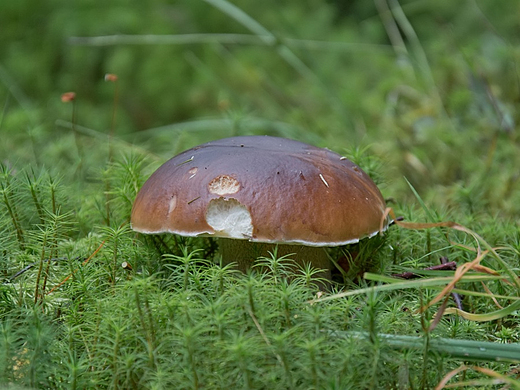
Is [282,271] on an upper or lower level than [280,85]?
upper

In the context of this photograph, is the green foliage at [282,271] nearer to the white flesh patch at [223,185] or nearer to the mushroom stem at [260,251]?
the mushroom stem at [260,251]

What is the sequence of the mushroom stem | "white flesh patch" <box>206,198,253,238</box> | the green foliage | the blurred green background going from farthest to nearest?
the blurred green background, the mushroom stem, "white flesh patch" <box>206,198,253,238</box>, the green foliage

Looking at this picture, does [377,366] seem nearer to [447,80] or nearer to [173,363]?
[173,363]

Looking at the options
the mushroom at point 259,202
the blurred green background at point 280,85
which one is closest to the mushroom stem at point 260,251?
the mushroom at point 259,202

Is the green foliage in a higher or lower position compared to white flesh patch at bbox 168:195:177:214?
lower

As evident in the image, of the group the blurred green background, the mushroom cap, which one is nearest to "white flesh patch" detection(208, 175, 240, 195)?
the mushroom cap

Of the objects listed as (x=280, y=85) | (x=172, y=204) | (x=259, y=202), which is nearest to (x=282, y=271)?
(x=259, y=202)

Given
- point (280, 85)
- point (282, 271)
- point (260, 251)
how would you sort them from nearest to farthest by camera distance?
point (282, 271), point (260, 251), point (280, 85)

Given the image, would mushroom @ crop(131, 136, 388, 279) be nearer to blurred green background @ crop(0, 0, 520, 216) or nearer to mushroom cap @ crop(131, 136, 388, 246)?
mushroom cap @ crop(131, 136, 388, 246)

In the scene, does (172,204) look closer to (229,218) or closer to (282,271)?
(229,218)
